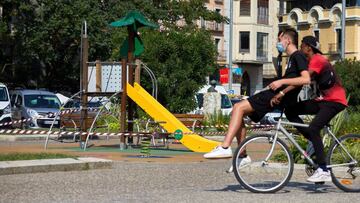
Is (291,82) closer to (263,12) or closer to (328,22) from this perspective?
(328,22)

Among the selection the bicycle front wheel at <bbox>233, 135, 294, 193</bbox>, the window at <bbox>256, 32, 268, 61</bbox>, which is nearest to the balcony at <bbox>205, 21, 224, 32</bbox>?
the window at <bbox>256, 32, 268, 61</bbox>

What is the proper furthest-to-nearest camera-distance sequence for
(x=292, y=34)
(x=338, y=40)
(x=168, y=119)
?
1. (x=338, y=40)
2. (x=168, y=119)
3. (x=292, y=34)

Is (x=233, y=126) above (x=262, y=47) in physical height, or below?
below

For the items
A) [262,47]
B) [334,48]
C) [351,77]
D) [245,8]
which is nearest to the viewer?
[351,77]

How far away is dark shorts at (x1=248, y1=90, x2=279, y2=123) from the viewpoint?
32.6ft

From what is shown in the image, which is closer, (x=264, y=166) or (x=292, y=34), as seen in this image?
(x=292, y=34)

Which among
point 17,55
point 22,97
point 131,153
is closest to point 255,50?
point 17,55

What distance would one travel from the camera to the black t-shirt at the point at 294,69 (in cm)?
1012

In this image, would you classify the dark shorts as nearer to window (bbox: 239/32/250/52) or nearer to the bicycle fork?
the bicycle fork

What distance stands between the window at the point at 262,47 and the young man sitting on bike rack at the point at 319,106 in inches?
2712

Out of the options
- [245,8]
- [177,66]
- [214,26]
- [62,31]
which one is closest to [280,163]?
[177,66]

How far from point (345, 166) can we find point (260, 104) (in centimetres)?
150

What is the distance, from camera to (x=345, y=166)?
1055 cm

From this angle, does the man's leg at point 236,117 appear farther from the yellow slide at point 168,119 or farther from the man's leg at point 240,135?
the yellow slide at point 168,119
